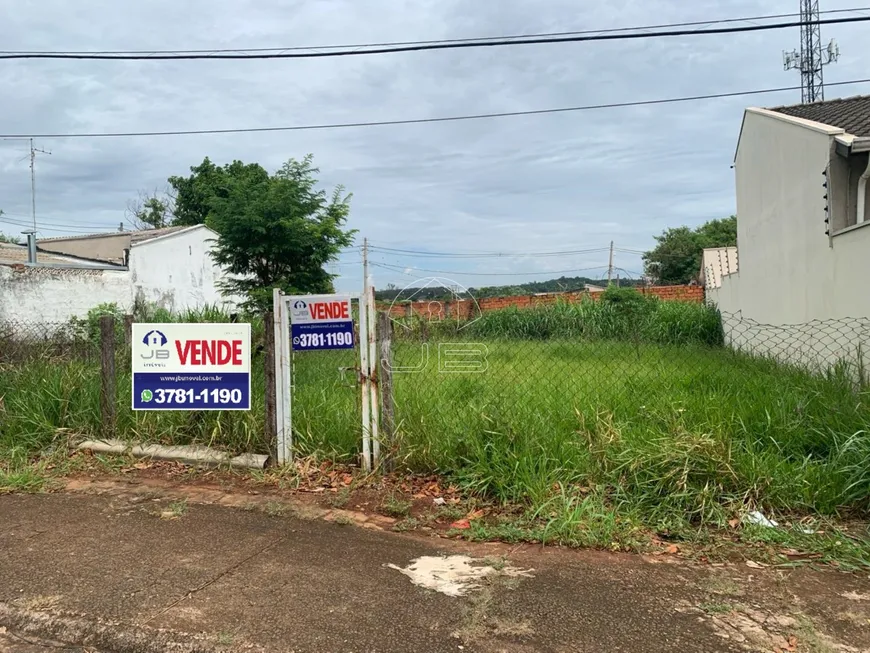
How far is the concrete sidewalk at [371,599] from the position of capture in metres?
2.76

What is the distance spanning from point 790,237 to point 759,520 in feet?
22.1

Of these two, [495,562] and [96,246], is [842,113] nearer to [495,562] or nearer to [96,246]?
[495,562]

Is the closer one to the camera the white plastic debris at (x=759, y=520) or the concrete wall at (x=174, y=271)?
the white plastic debris at (x=759, y=520)

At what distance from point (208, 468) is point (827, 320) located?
6.96 metres

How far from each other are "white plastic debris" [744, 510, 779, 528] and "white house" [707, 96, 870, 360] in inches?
102

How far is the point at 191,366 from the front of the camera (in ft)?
17.6

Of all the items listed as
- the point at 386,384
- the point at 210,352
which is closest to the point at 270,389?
the point at 210,352

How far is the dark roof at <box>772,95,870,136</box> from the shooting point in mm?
8141

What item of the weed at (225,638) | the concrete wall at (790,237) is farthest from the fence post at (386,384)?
the concrete wall at (790,237)

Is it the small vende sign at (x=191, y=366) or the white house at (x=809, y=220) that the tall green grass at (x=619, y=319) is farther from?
the small vende sign at (x=191, y=366)

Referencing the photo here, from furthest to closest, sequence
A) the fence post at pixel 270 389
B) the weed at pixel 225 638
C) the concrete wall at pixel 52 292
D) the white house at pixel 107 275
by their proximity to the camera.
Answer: the white house at pixel 107 275 < the concrete wall at pixel 52 292 < the fence post at pixel 270 389 < the weed at pixel 225 638

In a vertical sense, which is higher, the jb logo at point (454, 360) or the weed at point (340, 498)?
the jb logo at point (454, 360)

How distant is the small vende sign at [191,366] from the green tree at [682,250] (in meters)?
48.3

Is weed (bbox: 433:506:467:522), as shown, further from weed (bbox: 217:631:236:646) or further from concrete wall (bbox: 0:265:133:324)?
concrete wall (bbox: 0:265:133:324)
